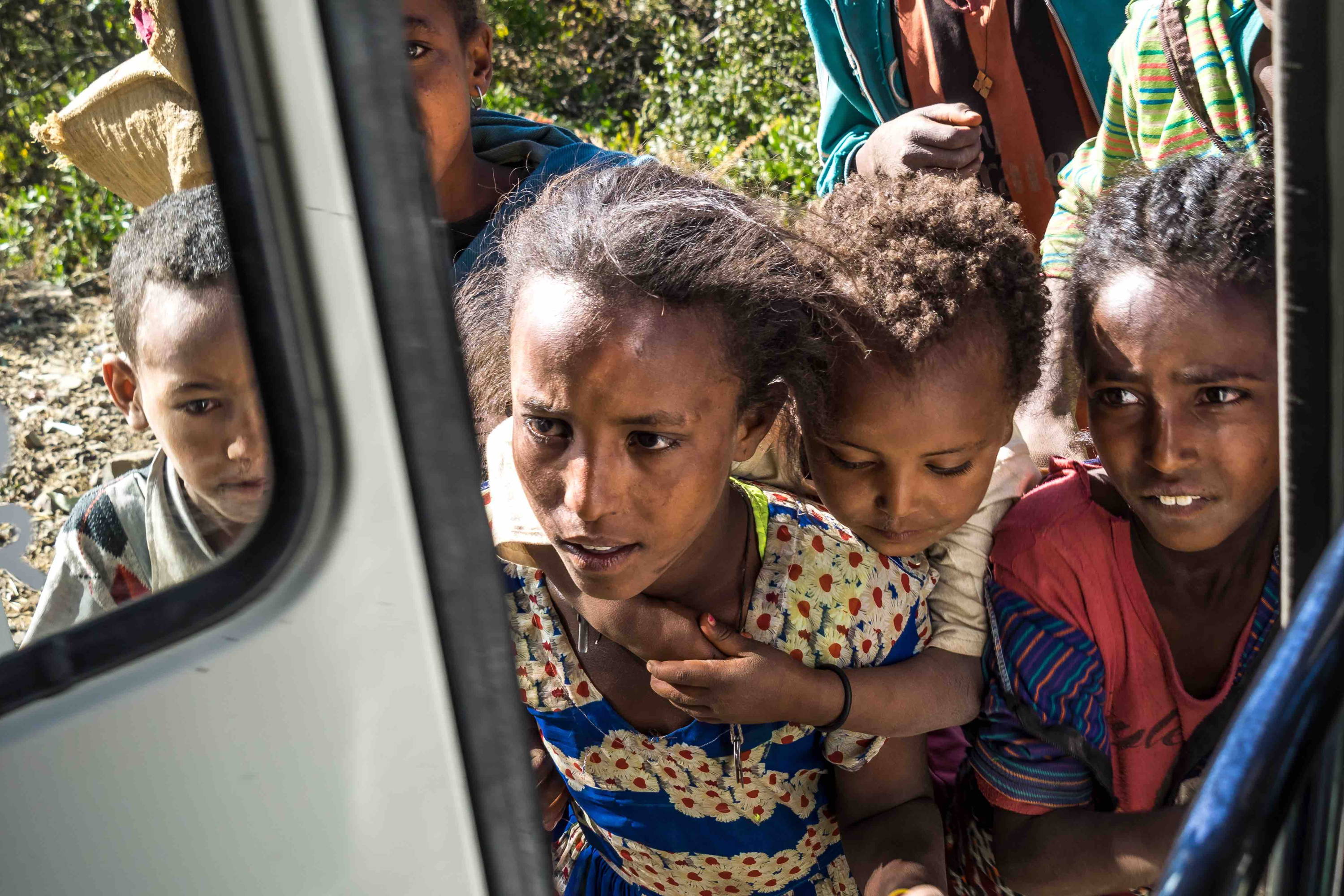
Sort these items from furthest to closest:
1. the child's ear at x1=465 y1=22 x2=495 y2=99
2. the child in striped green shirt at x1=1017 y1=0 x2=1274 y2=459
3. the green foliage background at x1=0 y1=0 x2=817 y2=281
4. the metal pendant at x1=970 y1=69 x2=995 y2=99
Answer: the green foliage background at x1=0 y1=0 x2=817 y2=281 < the metal pendant at x1=970 y1=69 x2=995 y2=99 < the child's ear at x1=465 y1=22 x2=495 y2=99 < the child in striped green shirt at x1=1017 y1=0 x2=1274 y2=459

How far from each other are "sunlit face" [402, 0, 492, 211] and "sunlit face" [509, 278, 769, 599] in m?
0.75

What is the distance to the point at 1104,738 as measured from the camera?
171 cm

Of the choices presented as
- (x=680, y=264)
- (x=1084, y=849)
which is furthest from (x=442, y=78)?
(x=1084, y=849)

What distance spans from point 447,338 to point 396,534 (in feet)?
0.51

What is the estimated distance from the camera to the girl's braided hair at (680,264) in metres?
1.48

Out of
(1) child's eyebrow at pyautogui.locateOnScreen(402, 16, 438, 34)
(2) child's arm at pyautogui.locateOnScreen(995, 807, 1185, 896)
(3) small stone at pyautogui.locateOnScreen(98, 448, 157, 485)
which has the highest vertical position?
(1) child's eyebrow at pyautogui.locateOnScreen(402, 16, 438, 34)

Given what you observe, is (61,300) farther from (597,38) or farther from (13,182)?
(597,38)

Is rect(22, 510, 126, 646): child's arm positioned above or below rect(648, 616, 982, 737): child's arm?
above

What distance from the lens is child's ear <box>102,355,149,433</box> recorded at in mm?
965

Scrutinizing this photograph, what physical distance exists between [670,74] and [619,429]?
5.77 m

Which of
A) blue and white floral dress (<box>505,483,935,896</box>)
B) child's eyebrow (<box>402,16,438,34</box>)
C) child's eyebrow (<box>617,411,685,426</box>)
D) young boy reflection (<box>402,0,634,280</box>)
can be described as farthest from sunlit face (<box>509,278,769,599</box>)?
child's eyebrow (<box>402,16,438,34</box>)

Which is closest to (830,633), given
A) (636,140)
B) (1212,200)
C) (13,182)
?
(1212,200)

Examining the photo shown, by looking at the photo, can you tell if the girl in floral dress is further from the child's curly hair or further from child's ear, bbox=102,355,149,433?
child's ear, bbox=102,355,149,433

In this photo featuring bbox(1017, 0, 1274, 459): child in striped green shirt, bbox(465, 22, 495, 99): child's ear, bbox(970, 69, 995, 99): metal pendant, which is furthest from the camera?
bbox(970, 69, 995, 99): metal pendant
